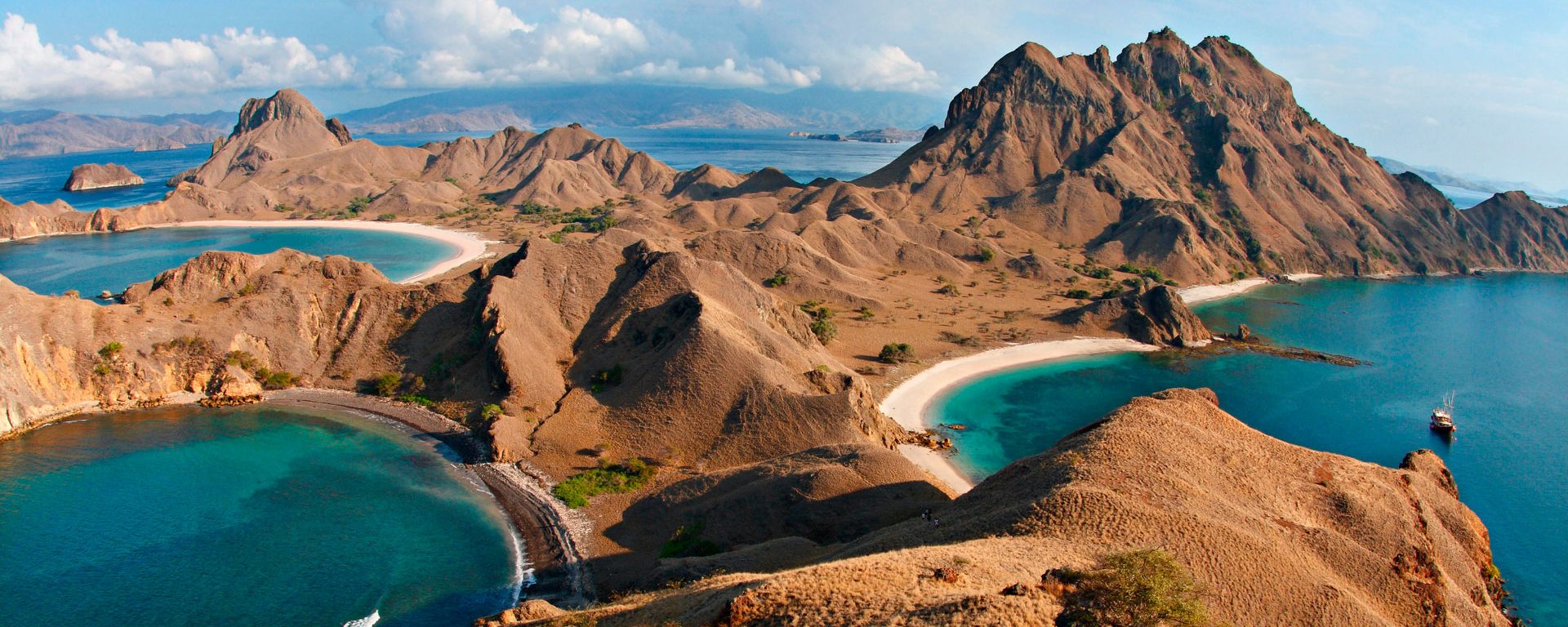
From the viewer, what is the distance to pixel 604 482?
48750 mm

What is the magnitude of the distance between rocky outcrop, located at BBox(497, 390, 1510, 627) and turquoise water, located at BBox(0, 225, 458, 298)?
328 feet

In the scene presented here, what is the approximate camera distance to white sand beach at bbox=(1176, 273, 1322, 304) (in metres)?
113

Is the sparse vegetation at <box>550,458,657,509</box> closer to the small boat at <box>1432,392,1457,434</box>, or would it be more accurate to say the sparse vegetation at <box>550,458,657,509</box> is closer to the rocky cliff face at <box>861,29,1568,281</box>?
the small boat at <box>1432,392,1457,434</box>

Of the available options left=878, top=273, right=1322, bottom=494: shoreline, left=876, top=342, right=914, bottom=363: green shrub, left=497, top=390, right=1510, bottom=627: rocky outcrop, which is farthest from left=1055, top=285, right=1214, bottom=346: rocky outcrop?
left=497, top=390, right=1510, bottom=627: rocky outcrop

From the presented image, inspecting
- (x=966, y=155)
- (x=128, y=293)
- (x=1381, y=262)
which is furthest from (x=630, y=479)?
(x=1381, y=262)

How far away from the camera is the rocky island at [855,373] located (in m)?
30.3

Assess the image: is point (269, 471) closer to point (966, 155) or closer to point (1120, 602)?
point (1120, 602)

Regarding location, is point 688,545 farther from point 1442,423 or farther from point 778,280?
point 1442,423

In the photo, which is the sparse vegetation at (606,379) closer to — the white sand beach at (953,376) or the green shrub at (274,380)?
the white sand beach at (953,376)

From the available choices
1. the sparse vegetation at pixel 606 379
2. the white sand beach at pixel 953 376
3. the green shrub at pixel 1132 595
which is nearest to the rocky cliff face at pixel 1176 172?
the white sand beach at pixel 953 376

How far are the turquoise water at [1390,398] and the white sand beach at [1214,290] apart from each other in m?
3.75

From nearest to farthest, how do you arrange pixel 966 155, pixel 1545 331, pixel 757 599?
pixel 757 599
pixel 1545 331
pixel 966 155

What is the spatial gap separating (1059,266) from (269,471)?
100343 millimetres

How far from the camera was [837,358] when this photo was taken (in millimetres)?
75688
